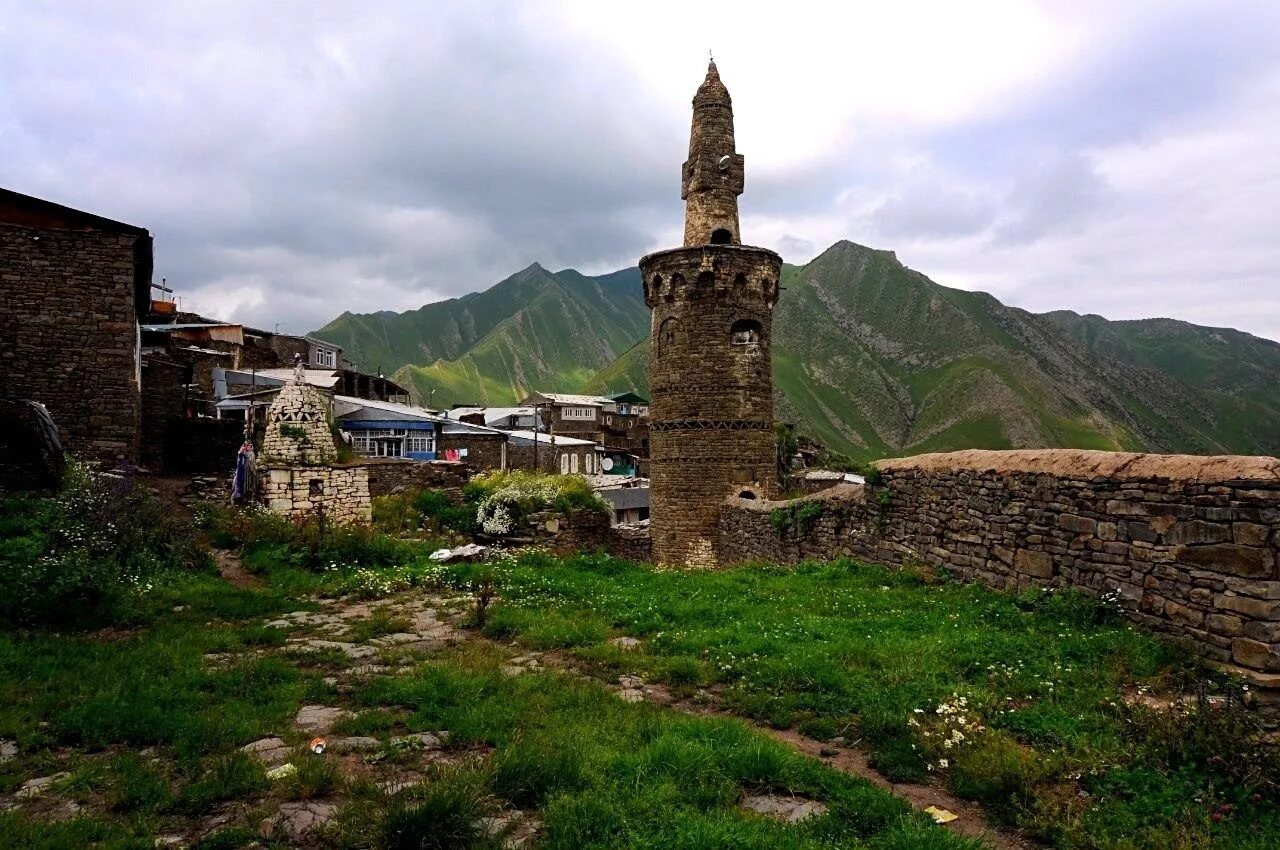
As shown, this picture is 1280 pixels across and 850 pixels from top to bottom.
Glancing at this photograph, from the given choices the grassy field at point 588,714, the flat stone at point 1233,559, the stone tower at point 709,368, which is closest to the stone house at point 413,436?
the stone tower at point 709,368

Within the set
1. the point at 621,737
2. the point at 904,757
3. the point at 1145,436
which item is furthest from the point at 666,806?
the point at 1145,436

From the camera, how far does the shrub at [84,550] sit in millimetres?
7719

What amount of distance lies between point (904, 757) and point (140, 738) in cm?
564

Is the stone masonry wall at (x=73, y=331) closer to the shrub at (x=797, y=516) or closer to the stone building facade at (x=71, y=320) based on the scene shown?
the stone building facade at (x=71, y=320)

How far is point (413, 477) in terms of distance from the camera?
1878cm

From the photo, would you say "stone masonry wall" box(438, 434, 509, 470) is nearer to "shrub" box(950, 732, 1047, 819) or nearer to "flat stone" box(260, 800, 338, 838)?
"flat stone" box(260, 800, 338, 838)

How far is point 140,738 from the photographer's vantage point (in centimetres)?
501

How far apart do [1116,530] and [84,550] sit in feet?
40.4

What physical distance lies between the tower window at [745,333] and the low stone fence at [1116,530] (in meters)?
10.4

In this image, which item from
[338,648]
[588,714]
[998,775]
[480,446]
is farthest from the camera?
[480,446]

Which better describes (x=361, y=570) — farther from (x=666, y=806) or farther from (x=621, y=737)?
(x=666, y=806)

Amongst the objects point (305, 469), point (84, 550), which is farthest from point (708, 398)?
point (84, 550)

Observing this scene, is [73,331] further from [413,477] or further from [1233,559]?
[1233,559]

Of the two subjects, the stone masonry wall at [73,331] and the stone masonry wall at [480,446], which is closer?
the stone masonry wall at [73,331]
